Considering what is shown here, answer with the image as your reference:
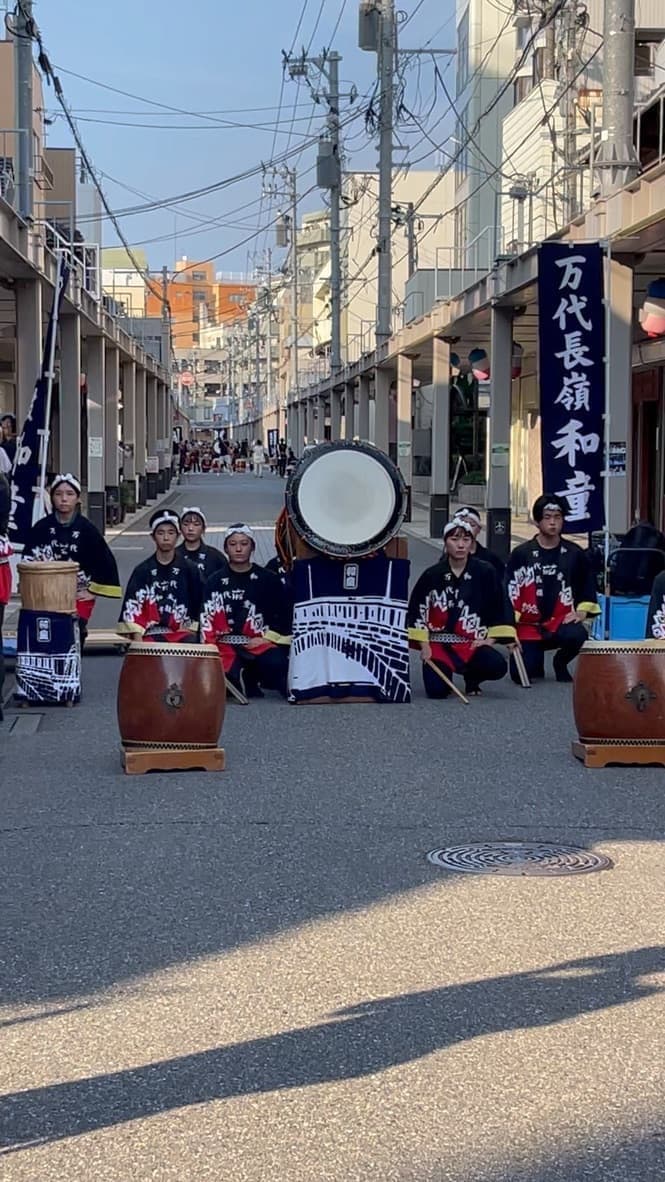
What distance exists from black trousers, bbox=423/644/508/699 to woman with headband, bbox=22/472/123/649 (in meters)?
2.69

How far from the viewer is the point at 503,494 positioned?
24719mm

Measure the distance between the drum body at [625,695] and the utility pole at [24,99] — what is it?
12.6 meters

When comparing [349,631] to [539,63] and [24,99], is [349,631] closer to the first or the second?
[24,99]

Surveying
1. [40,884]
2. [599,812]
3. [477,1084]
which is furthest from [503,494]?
[477,1084]

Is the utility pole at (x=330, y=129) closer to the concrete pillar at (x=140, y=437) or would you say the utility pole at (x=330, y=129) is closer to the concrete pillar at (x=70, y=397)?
the concrete pillar at (x=140, y=437)

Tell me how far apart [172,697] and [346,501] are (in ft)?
11.2

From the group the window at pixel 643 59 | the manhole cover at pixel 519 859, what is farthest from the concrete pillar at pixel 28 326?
the window at pixel 643 59

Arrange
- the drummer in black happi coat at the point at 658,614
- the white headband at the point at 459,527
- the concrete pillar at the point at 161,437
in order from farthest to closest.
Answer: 1. the concrete pillar at the point at 161,437
2. the white headband at the point at 459,527
3. the drummer in black happi coat at the point at 658,614

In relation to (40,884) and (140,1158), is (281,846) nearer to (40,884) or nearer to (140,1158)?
(40,884)

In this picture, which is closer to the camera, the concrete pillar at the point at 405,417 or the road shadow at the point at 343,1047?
the road shadow at the point at 343,1047

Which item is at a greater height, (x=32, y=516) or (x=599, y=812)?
(x=32, y=516)

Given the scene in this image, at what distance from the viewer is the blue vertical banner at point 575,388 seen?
14.4 meters

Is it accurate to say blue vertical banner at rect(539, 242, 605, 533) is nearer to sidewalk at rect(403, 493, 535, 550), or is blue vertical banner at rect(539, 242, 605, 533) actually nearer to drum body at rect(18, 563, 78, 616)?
drum body at rect(18, 563, 78, 616)

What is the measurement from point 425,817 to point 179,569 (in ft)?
14.8
